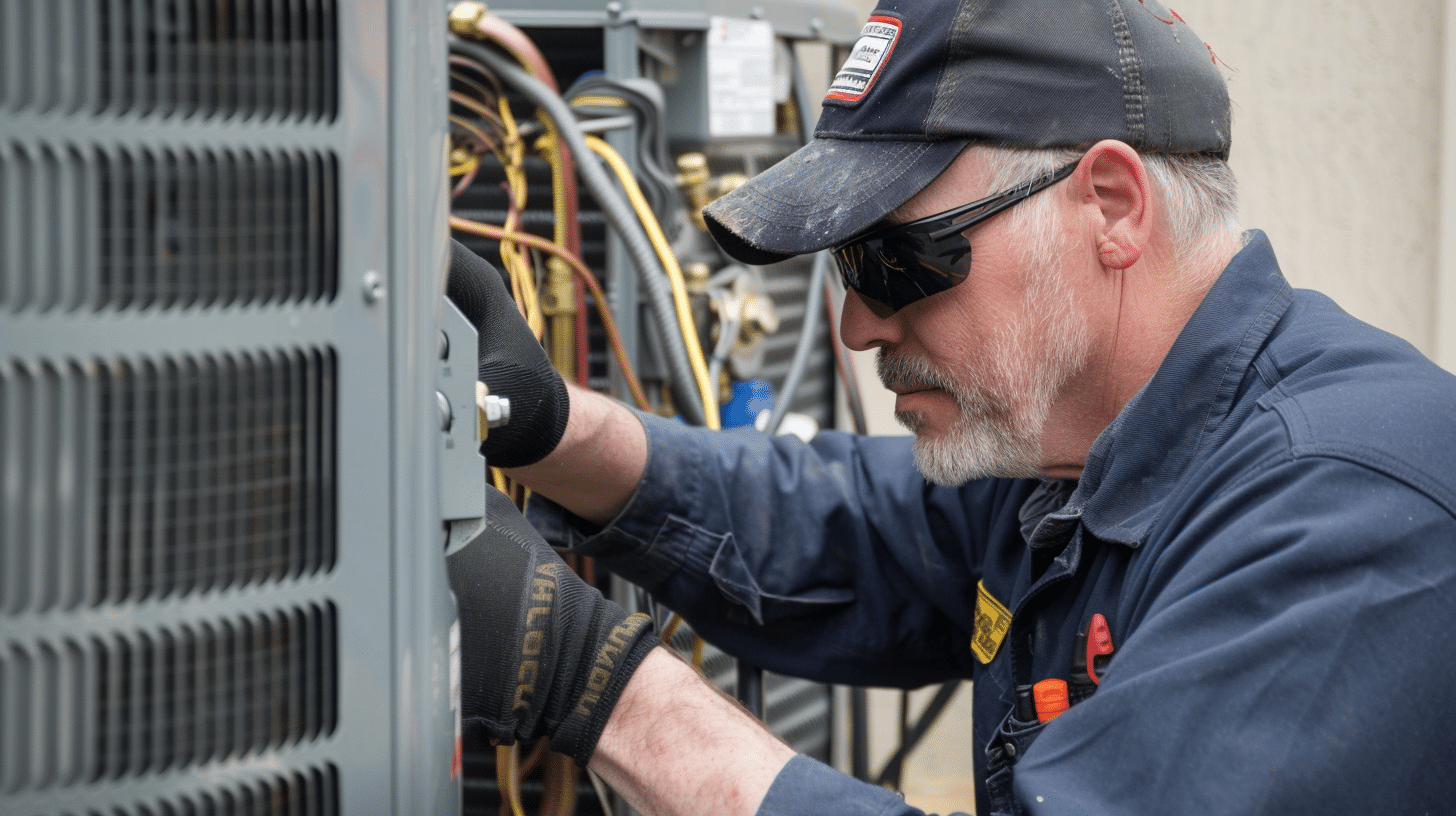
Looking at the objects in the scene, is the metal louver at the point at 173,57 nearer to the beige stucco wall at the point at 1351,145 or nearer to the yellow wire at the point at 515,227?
the yellow wire at the point at 515,227

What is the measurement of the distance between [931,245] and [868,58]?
204 millimetres

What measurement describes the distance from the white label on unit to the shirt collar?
2.15ft

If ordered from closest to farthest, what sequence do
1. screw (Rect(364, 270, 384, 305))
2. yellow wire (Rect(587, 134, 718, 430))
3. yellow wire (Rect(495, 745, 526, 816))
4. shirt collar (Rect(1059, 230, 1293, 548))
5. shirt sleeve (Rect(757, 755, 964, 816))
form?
screw (Rect(364, 270, 384, 305)), shirt sleeve (Rect(757, 755, 964, 816)), shirt collar (Rect(1059, 230, 1293, 548)), yellow wire (Rect(495, 745, 526, 816)), yellow wire (Rect(587, 134, 718, 430))

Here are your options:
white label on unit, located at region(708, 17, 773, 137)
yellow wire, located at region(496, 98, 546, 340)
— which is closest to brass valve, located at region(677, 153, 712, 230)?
white label on unit, located at region(708, 17, 773, 137)

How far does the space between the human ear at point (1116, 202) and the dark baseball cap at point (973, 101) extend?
0.02 meters

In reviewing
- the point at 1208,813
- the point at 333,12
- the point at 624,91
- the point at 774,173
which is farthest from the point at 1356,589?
the point at 624,91

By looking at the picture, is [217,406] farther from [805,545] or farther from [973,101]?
[805,545]

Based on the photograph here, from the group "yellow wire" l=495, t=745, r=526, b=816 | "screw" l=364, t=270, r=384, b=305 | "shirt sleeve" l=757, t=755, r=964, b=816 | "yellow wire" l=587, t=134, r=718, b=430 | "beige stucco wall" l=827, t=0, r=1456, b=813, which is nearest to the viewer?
"screw" l=364, t=270, r=384, b=305

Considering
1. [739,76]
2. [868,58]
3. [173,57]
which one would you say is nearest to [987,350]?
[868,58]

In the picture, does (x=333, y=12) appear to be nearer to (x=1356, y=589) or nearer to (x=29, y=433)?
(x=29, y=433)

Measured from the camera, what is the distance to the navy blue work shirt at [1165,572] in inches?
33.4

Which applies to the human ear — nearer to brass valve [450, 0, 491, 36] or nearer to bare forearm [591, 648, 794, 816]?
bare forearm [591, 648, 794, 816]

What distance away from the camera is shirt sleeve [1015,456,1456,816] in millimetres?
833

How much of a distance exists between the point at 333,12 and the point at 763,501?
0.86 m
